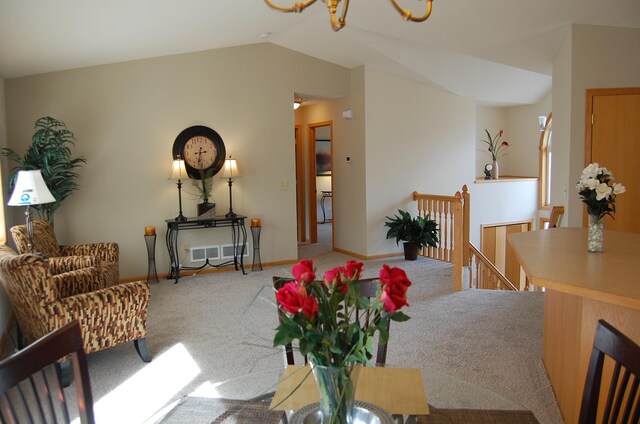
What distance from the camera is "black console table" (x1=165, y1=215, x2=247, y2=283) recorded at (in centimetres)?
597

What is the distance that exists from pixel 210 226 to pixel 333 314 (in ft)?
16.9

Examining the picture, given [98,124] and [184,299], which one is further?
[98,124]

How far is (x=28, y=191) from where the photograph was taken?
12.7 feet

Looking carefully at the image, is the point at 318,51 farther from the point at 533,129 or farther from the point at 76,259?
the point at 533,129

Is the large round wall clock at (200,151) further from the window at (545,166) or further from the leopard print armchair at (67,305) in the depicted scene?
the window at (545,166)

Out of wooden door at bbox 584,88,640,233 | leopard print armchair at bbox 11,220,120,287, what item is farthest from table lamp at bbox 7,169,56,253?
wooden door at bbox 584,88,640,233

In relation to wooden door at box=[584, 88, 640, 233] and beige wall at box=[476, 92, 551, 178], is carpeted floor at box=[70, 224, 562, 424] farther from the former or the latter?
beige wall at box=[476, 92, 551, 178]

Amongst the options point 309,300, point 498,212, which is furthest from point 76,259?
point 498,212

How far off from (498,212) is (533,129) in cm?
186

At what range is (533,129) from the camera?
9.13 meters

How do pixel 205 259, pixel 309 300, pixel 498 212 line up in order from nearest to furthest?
1. pixel 309 300
2. pixel 205 259
3. pixel 498 212

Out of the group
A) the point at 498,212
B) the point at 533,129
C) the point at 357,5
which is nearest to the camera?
the point at 357,5

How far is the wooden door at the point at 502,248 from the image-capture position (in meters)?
8.73

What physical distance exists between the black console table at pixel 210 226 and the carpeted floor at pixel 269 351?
559 mm
